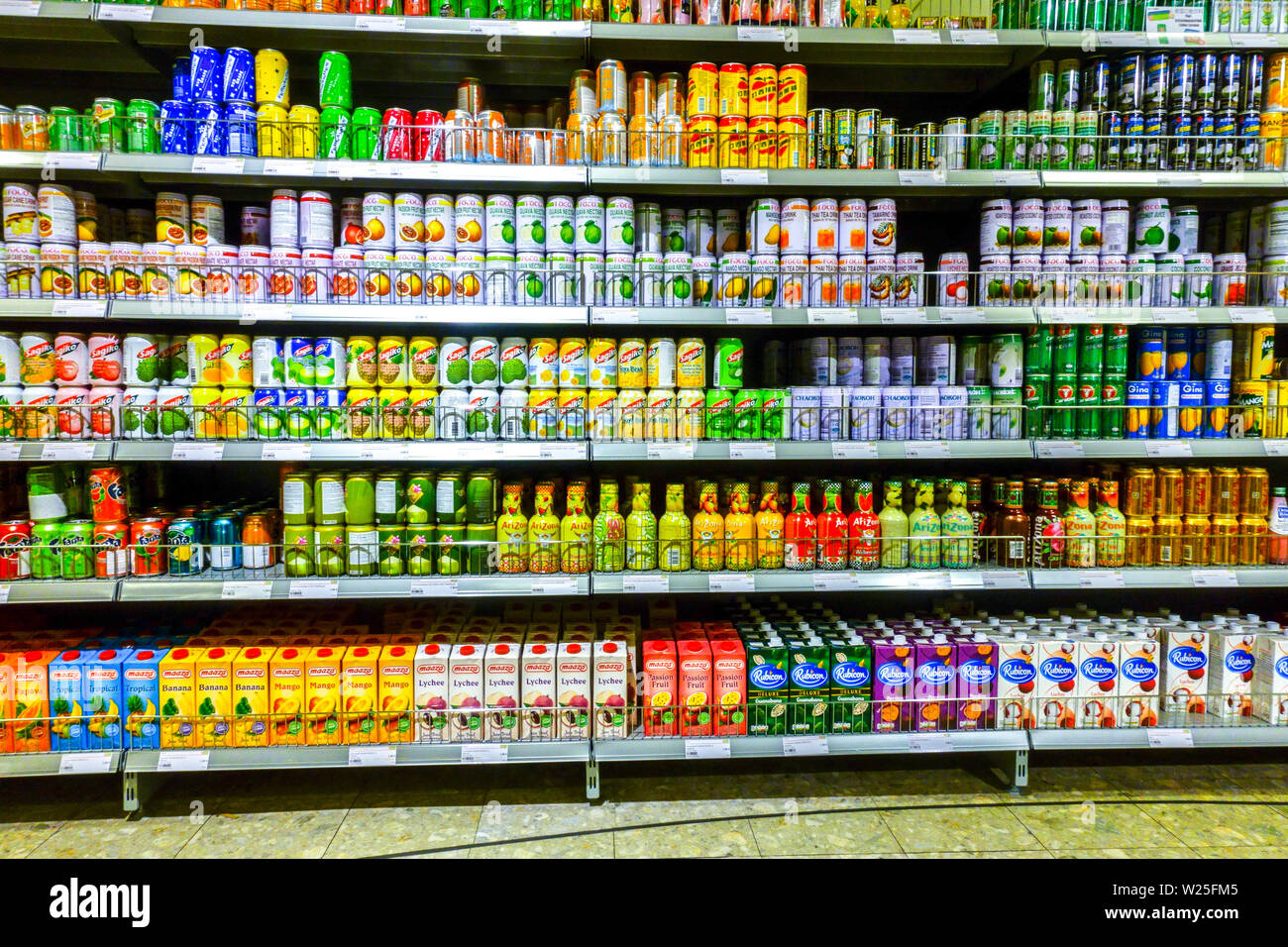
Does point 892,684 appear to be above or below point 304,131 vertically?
below

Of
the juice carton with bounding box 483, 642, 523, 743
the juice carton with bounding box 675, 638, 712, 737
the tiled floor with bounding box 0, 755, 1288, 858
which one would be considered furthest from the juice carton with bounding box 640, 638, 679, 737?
the juice carton with bounding box 483, 642, 523, 743

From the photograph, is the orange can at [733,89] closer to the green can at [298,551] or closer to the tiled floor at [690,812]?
the green can at [298,551]

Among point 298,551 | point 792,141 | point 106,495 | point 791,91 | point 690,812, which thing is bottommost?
point 690,812

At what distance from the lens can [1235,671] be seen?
2426 millimetres

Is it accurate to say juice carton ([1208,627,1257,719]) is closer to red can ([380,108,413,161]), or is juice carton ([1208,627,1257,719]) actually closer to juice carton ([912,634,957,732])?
juice carton ([912,634,957,732])

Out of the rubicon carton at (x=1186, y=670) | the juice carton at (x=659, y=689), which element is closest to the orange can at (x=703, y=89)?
the juice carton at (x=659, y=689)

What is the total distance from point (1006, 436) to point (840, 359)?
0.58 metres

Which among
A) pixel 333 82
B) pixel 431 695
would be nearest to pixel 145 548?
pixel 431 695

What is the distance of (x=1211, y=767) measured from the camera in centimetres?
257

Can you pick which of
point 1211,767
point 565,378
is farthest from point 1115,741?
point 565,378

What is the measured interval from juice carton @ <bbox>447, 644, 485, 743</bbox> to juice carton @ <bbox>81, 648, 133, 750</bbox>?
949mm

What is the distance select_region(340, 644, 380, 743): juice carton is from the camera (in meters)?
2.23

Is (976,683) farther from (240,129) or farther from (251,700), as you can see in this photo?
(240,129)

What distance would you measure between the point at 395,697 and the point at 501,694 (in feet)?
1.02
